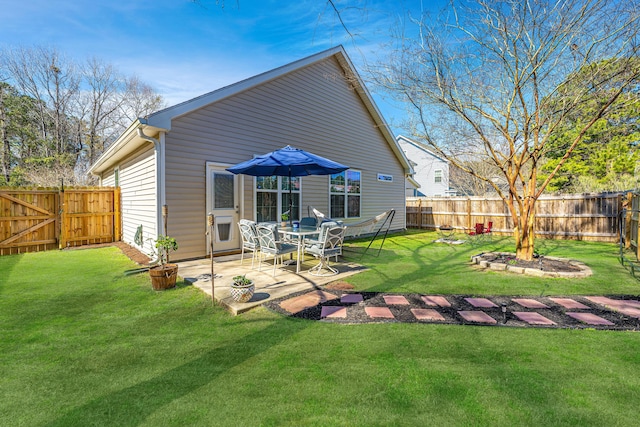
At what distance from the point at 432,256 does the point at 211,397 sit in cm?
607

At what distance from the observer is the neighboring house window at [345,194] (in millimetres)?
9250

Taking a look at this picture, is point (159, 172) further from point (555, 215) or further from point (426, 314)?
point (555, 215)

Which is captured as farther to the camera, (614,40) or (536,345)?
(614,40)

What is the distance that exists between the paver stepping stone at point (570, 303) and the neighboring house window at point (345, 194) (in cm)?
609

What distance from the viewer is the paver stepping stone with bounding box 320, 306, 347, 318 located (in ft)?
11.0

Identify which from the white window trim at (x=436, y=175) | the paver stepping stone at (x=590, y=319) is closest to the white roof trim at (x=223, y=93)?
the paver stepping stone at (x=590, y=319)

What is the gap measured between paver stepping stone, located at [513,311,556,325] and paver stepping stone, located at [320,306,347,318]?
200cm

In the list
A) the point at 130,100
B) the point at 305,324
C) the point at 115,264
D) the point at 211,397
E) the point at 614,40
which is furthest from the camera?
the point at 130,100

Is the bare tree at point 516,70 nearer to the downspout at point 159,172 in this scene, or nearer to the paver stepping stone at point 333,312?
the paver stepping stone at point 333,312

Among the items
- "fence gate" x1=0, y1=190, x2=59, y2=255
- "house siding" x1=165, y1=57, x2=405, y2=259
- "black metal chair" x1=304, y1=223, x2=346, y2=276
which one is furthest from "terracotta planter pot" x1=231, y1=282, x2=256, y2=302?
"fence gate" x1=0, y1=190, x2=59, y2=255

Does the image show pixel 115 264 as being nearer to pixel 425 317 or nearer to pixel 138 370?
pixel 138 370

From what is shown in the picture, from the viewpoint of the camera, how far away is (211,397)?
1944 millimetres

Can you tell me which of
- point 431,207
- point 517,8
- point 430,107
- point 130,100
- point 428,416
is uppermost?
point 130,100

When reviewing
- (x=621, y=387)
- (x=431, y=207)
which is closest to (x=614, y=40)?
(x=621, y=387)
